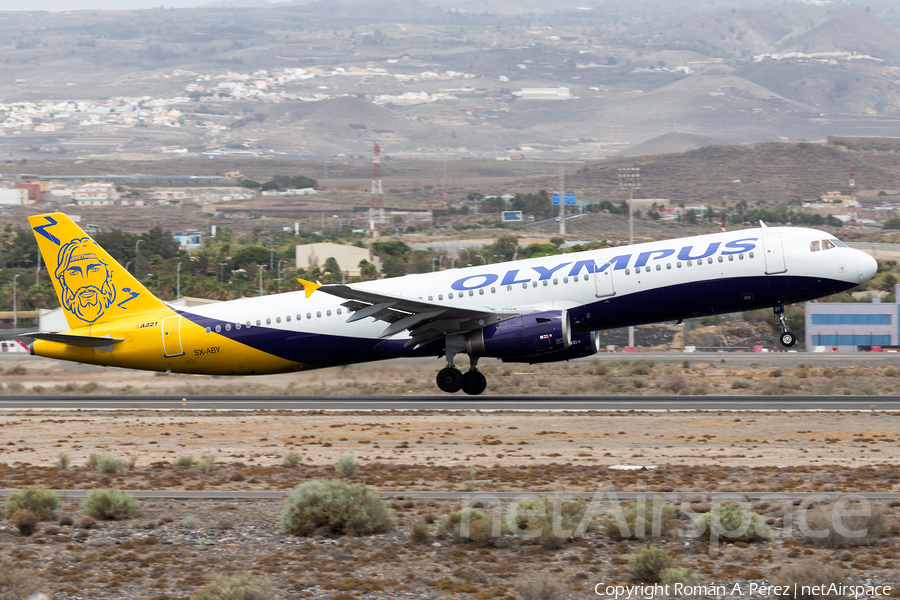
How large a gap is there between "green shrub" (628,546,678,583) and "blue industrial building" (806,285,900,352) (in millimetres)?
65052

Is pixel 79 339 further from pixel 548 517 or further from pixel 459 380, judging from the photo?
pixel 548 517

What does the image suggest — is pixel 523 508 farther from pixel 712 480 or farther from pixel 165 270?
pixel 165 270

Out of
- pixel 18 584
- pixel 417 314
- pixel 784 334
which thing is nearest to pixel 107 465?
pixel 18 584

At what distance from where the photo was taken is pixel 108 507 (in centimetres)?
1727

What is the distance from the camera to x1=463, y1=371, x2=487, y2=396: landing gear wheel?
35.5 metres

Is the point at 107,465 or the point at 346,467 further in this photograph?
the point at 107,465

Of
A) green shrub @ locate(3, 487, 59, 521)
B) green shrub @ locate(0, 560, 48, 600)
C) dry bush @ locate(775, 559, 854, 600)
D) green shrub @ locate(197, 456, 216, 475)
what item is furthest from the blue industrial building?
green shrub @ locate(0, 560, 48, 600)

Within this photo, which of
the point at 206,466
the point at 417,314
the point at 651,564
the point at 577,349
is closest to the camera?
the point at 651,564

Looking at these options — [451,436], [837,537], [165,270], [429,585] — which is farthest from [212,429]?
[165,270]

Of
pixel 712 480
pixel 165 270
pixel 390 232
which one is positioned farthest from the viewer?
pixel 390 232

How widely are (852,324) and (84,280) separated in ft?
192

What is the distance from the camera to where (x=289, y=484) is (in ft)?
65.8

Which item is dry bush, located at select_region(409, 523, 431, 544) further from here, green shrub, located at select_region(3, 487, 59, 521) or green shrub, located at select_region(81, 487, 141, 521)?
green shrub, located at select_region(3, 487, 59, 521)

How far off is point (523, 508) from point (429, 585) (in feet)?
8.65
